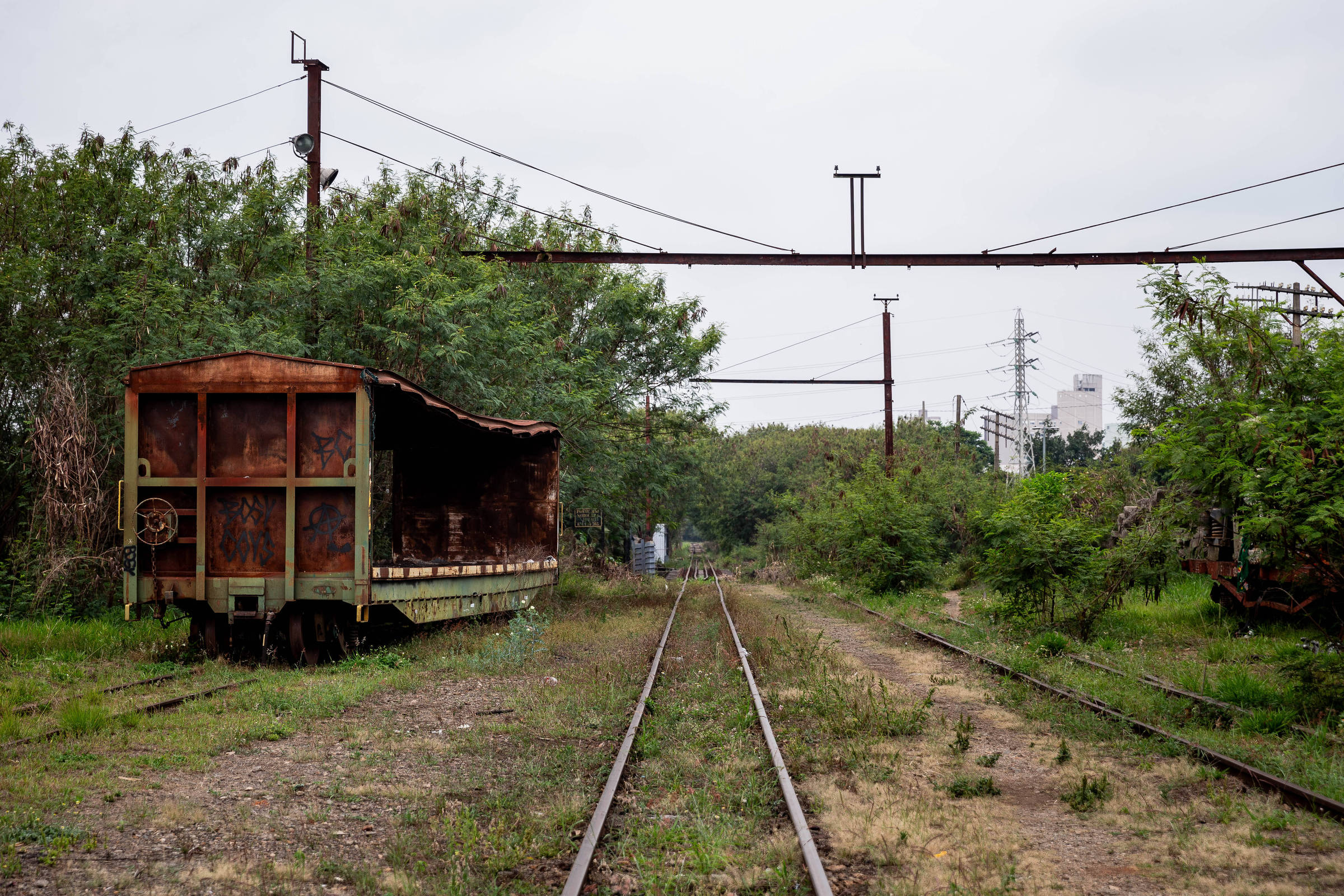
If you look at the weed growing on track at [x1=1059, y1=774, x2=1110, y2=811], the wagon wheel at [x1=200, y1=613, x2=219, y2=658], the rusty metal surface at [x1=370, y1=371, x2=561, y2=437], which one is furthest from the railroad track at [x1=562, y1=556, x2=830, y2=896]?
the wagon wheel at [x1=200, y1=613, x2=219, y2=658]

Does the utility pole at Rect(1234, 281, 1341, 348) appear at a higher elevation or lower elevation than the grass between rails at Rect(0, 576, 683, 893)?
higher

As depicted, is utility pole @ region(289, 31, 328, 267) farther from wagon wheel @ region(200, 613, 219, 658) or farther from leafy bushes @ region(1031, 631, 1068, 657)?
leafy bushes @ region(1031, 631, 1068, 657)

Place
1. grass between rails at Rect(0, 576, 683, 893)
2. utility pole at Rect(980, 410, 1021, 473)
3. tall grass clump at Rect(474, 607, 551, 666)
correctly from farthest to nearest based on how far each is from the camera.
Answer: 1. utility pole at Rect(980, 410, 1021, 473)
2. tall grass clump at Rect(474, 607, 551, 666)
3. grass between rails at Rect(0, 576, 683, 893)

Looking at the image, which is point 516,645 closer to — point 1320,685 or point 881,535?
point 1320,685

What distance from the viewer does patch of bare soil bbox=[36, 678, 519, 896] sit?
4426 millimetres

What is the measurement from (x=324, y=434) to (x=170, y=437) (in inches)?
72.1

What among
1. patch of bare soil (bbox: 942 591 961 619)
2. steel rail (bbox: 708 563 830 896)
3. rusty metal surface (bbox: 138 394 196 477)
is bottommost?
patch of bare soil (bbox: 942 591 961 619)

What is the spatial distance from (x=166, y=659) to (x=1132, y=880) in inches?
400

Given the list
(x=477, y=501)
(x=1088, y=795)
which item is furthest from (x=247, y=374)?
(x=1088, y=795)

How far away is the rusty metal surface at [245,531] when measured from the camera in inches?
418

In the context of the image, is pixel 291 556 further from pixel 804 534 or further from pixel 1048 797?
pixel 804 534

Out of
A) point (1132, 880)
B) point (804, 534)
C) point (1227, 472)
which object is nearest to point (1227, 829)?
point (1132, 880)

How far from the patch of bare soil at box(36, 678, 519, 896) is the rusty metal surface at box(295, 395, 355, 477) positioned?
11.6 ft

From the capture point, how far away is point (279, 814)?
17.7 feet
